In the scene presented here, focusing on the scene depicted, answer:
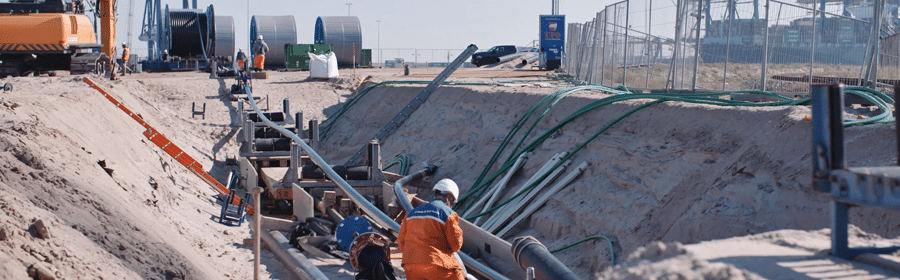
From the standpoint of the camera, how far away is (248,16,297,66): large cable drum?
36.8 m

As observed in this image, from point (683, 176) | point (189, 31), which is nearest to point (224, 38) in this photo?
point (189, 31)

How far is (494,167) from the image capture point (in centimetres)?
1171

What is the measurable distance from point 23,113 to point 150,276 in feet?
16.3

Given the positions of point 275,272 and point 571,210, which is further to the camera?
point 571,210

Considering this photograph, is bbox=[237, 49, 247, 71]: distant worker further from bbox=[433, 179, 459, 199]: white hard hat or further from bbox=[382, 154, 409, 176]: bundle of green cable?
bbox=[433, 179, 459, 199]: white hard hat

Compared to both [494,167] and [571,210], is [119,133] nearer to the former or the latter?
[494,167]

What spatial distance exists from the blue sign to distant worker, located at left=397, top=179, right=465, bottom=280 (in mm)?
23866

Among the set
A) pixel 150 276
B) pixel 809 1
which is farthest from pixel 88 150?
pixel 809 1

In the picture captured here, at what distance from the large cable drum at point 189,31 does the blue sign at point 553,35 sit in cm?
1610

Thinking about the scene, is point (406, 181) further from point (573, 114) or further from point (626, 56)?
point (626, 56)

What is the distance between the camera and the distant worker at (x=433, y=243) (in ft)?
17.3

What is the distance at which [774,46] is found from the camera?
11.2m

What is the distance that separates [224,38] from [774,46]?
3085 centimetres

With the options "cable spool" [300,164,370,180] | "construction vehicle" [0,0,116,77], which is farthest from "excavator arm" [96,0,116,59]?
"cable spool" [300,164,370,180]
